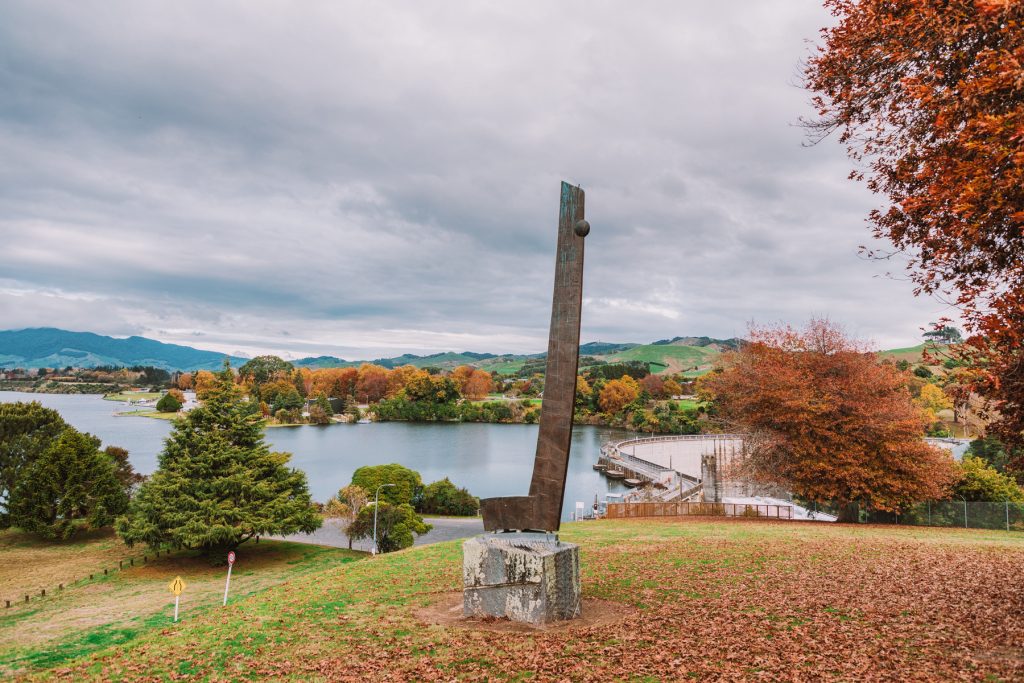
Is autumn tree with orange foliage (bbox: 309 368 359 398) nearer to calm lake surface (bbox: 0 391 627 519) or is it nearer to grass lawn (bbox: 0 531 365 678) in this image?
calm lake surface (bbox: 0 391 627 519)

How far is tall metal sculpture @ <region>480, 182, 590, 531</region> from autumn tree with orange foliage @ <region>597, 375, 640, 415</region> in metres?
91.2

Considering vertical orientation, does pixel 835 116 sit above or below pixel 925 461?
above

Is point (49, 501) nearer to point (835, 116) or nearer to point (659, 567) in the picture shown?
point (659, 567)

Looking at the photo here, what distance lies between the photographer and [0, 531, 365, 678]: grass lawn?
13125 mm

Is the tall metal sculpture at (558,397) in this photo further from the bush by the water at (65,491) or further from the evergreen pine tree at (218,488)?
the bush by the water at (65,491)

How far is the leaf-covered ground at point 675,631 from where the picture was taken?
6828 mm

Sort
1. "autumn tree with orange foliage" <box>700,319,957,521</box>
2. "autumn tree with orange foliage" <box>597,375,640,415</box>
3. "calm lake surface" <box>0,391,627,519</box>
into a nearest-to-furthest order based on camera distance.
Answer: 1. "autumn tree with orange foliage" <box>700,319,957,521</box>
2. "calm lake surface" <box>0,391,627,519</box>
3. "autumn tree with orange foliage" <box>597,375,640,415</box>

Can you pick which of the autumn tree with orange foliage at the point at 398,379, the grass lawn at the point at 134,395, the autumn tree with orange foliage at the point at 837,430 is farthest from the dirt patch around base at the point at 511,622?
the grass lawn at the point at 134,395

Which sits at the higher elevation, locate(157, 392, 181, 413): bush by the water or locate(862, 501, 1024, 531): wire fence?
locate(862, 501, 1024, 531): wire fence

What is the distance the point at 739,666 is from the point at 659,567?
6.01 metres

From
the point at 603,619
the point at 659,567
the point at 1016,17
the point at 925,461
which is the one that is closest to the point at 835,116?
the point at 1016,17

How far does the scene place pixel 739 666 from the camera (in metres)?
6.70

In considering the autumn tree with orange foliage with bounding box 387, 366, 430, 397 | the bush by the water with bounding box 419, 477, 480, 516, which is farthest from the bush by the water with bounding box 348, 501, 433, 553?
the autumn tree with orange foliage with bounding box 387, 366, 430, 397

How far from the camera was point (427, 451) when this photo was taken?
235 feet
